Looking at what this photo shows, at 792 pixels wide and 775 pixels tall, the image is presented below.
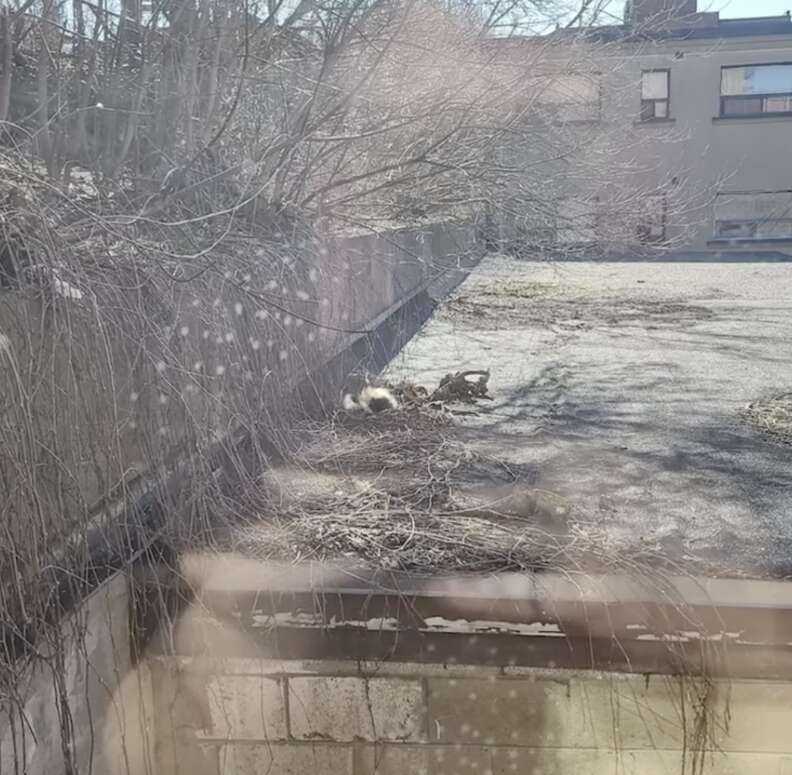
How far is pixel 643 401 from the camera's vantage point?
6953 mm

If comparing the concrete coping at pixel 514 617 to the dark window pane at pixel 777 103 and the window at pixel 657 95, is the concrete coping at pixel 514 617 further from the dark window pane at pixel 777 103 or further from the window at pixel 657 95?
the dark window pane at pixel 777 103

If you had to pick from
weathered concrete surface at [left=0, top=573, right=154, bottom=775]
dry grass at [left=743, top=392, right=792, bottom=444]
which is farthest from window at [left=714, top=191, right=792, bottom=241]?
weathered concrete surface at [left=0, top=573, right=154, bottom=775]

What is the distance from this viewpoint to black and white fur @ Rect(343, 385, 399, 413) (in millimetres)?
6168

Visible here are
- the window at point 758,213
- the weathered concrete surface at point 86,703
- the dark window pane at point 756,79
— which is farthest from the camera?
the window at point 758,213

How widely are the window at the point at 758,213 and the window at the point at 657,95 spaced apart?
3.15m

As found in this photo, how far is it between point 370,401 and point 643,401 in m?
2.18

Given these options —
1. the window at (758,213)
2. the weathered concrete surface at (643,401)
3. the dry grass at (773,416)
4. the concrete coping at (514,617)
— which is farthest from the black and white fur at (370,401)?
the window at (758,213)

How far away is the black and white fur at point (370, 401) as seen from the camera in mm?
6168

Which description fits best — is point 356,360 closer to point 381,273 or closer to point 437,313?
point 381,273

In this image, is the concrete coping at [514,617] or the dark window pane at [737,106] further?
the dark window pane at [737,106]

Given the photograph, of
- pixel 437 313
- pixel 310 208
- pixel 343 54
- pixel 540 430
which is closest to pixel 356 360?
pixel 310 208

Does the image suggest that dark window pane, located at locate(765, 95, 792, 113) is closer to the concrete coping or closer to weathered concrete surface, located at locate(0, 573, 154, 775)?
the concrete coping

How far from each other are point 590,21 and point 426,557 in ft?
17.3

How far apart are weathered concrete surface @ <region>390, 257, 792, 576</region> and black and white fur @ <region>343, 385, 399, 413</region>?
0.53 meters
